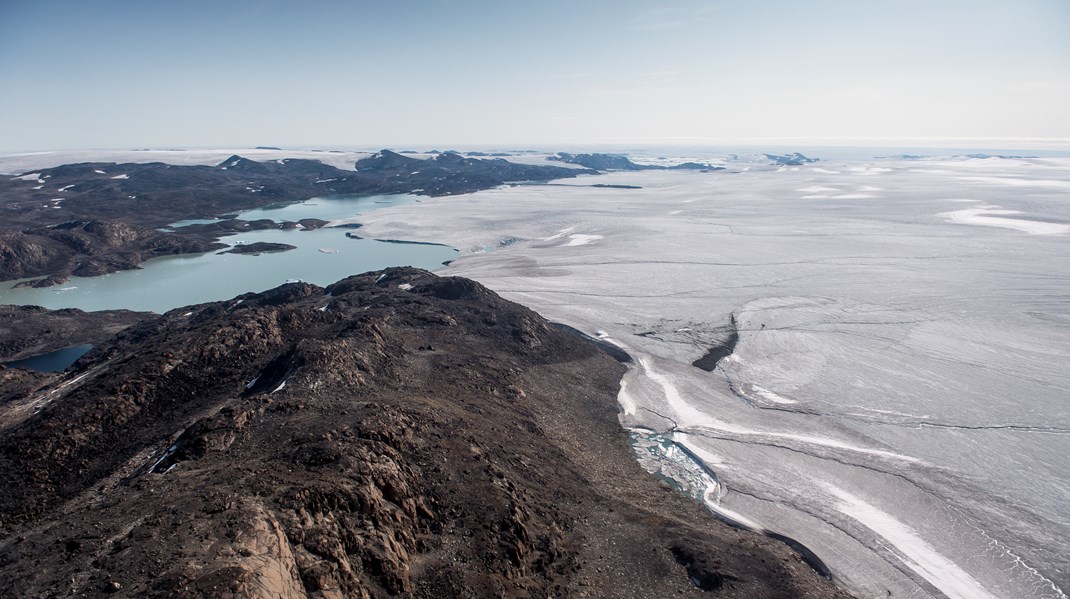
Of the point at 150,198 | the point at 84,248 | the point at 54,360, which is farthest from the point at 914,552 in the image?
the point at 150,198

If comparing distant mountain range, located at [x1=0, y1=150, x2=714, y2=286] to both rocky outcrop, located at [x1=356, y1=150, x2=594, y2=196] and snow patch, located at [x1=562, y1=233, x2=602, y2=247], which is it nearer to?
rocky outcrop, located at [x1=356, y1=150, x2=594, y2=196]

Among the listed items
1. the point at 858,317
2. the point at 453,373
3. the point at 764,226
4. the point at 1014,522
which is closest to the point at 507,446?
the point at 453,373

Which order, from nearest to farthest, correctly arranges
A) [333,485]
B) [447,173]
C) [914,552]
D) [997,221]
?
1. [333,485]
2. [914,552]
3. [997,221]
4. [447,173]

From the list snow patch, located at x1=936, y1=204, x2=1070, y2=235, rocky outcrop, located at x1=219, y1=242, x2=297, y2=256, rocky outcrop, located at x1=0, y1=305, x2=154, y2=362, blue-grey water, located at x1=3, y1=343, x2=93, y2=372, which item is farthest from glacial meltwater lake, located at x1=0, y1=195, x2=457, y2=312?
snow patch, located at x1=936, y1=204, x2=1070, y2=235

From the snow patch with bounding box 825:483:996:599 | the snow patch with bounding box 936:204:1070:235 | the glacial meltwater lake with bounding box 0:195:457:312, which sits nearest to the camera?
the snow patch with bounding box 825:483:996:599

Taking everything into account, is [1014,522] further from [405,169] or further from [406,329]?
[405,169]

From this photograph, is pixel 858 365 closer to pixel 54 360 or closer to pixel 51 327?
pixel 54 360
